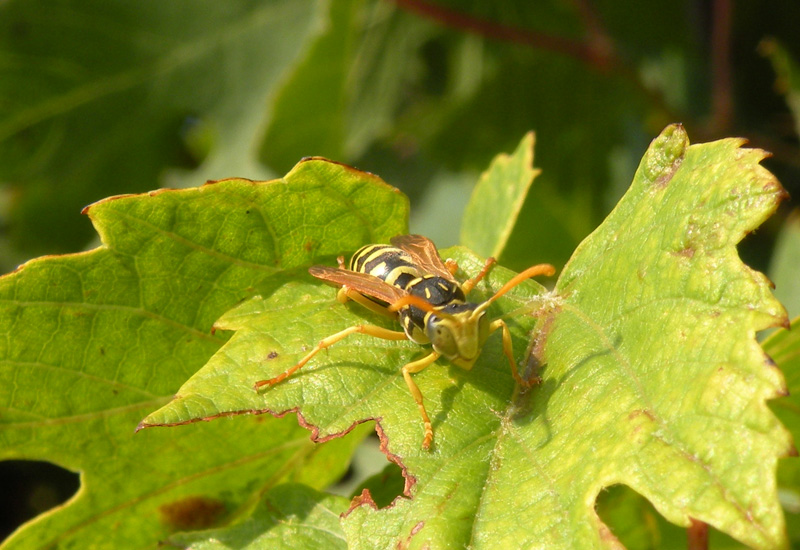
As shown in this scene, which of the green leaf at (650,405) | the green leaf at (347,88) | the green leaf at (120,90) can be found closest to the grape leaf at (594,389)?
the green leaf at (650,405)

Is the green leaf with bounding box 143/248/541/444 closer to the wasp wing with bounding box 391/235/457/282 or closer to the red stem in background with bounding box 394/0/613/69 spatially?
the wasp wing with bounding box 391/235/457/282

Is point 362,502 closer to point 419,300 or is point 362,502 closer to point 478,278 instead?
point 419,300

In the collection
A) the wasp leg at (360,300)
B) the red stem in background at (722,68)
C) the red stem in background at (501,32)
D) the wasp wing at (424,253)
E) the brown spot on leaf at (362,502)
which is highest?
the red stem in background at (501,32)

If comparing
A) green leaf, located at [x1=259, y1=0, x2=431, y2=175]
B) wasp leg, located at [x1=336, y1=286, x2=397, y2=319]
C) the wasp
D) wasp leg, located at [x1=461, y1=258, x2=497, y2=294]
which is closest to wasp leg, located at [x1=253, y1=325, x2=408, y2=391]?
the wasp

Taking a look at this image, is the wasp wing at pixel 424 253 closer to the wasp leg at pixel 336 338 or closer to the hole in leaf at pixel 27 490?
the wasp leg at pixel 336 338

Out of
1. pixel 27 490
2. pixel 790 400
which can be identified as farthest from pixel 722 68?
pixel 27 490
